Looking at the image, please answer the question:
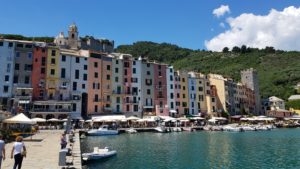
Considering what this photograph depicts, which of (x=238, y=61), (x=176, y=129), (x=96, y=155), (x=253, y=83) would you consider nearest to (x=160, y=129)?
(x=176, y=129)

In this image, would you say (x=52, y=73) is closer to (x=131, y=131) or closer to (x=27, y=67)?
(x=27, y=67)

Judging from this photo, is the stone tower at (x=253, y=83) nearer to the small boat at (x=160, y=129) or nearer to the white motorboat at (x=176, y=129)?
the white motorboat at (x=176, y=129)

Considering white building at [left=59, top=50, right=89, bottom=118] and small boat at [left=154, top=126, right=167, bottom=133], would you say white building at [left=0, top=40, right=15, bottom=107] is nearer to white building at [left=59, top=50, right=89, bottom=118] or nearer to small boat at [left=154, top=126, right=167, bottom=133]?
white building at [left=59, top=50, right=89, bottom=118]

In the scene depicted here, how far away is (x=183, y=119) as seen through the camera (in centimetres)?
7550

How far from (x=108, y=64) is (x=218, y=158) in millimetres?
49649

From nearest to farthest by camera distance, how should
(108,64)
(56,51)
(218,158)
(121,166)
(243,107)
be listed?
(121,166) < (218,158) < (56,51) < (108,64) < (243,107)

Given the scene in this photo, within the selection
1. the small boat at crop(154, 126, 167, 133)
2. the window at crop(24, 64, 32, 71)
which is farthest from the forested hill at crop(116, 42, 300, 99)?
the window at crop(24, 64, 32, 71)

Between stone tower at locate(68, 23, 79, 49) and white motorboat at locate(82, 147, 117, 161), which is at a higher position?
stone tower at locate(68, 23, 79, 49)

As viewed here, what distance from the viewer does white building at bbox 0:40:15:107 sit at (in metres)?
60.5

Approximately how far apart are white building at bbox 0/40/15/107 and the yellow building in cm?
696

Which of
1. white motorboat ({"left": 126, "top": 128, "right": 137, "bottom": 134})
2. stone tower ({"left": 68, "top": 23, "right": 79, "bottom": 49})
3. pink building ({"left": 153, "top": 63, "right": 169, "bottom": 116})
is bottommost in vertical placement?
white motorboat ({"left": 126, "top": 128, "right": 137, "bottom": 134})

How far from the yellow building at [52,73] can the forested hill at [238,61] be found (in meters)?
78.3

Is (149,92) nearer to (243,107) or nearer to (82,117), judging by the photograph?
(82,117)

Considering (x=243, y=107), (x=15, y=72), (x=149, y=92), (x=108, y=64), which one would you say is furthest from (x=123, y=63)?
(x=243, y=107)
